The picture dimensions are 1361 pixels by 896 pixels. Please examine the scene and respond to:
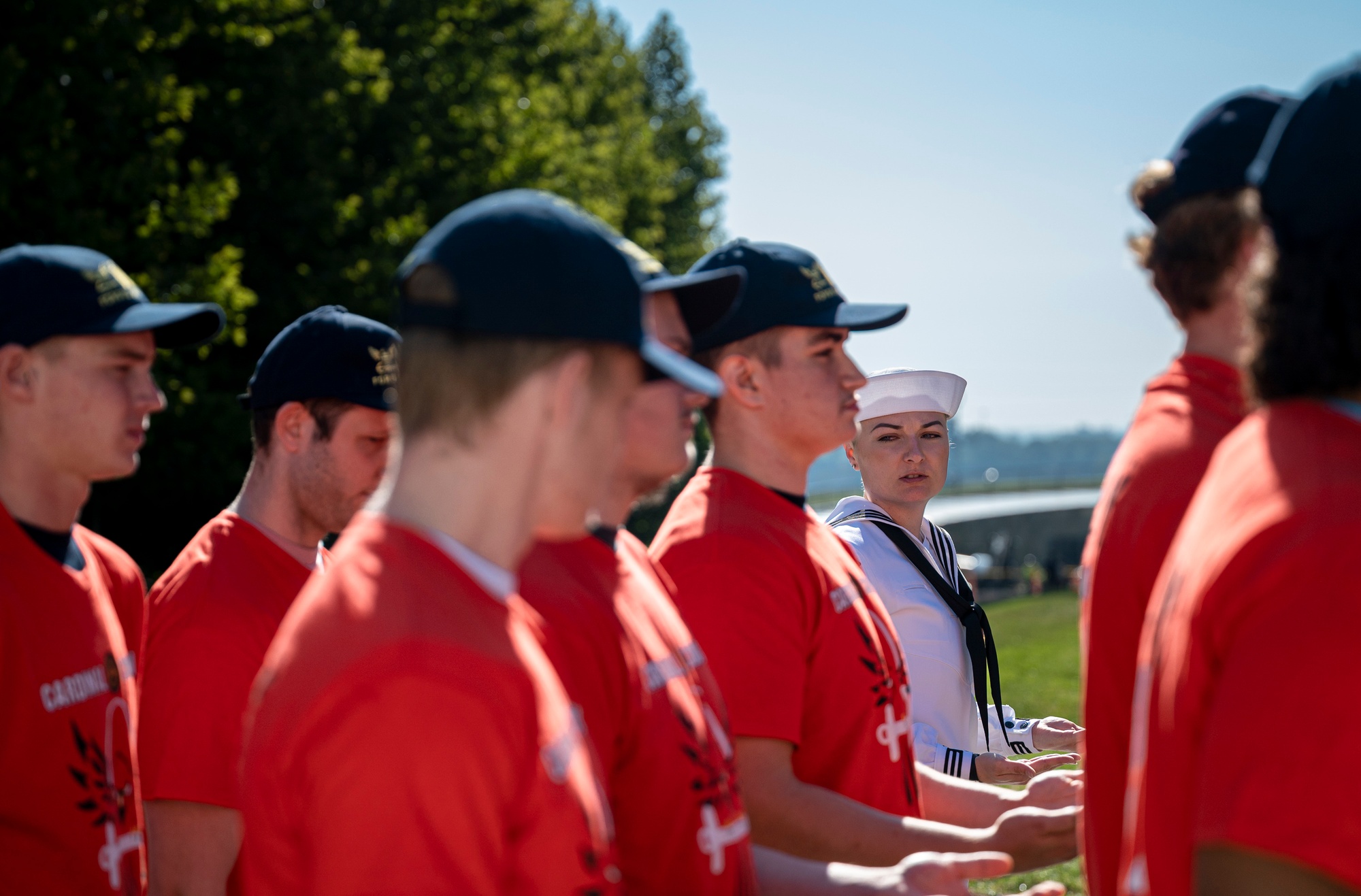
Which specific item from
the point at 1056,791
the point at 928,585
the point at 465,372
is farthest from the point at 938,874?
the point at 928,585

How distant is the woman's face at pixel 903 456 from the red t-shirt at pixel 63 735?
3.24m

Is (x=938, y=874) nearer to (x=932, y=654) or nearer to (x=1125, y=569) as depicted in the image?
(x=1125, y=569)

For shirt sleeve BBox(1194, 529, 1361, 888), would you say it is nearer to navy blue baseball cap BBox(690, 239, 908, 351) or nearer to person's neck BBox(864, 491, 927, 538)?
navy blue baseball cap BBox(690, 239, 908, 351)

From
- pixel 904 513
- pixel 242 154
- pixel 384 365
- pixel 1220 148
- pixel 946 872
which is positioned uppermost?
pixel 242 154

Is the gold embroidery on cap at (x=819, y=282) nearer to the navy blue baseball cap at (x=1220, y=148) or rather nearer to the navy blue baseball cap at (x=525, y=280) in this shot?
the navy blue baseball cap at (x=1220, y=148)

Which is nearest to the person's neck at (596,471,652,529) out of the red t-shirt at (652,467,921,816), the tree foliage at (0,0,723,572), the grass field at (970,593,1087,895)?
the red t-shirt at (652,467,921,816)

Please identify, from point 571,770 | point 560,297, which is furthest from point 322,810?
point 560,297

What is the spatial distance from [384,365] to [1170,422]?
2.33m

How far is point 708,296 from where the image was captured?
2732mm

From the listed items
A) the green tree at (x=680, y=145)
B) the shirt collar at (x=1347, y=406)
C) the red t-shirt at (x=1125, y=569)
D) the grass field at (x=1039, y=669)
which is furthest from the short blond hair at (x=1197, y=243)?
the green tree at (x=680, y=145)

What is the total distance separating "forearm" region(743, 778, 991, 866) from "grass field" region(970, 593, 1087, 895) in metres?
2.87

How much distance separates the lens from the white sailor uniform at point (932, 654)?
15.8ft

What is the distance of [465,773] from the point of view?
5.23 feet

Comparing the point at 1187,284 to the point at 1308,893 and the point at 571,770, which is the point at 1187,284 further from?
the point at 571,770
